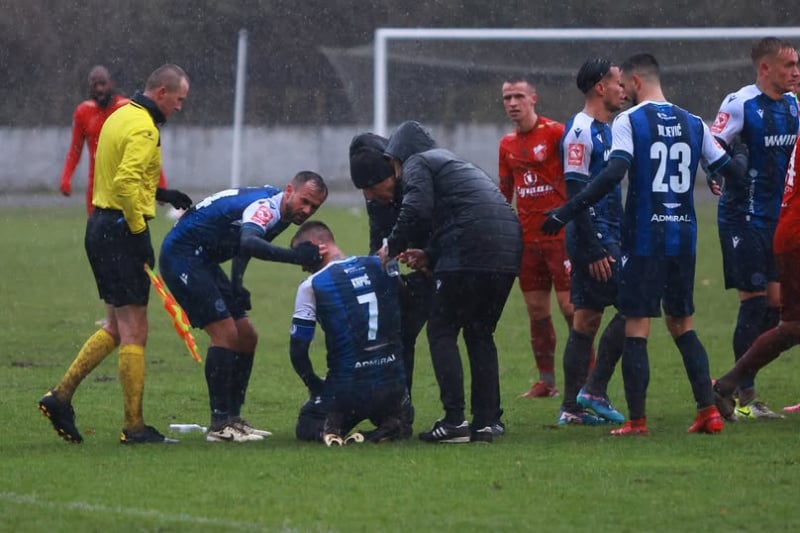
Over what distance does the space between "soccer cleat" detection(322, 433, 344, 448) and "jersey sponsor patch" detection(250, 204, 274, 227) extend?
4.19 feet

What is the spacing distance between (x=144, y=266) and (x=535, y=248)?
3.48m

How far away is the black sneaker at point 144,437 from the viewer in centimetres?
833

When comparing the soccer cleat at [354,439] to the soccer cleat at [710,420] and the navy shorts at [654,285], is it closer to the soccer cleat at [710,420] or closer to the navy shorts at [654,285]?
the navy shorts at [654,285]

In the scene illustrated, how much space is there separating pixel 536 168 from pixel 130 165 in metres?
3.52

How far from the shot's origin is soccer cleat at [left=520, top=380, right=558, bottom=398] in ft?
35.1

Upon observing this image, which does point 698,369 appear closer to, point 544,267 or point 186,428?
point 544,267

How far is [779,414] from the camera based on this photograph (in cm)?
945

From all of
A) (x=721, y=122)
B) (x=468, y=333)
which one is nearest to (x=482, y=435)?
(x=468, y=333)

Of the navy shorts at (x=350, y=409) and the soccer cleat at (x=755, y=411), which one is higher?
the navy shorts at (x=350, y=409)

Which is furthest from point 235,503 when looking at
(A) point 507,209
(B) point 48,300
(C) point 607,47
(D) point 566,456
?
(C) point 607,47

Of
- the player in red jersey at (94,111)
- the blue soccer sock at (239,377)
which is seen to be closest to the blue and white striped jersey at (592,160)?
the blue soccer sock at (239,377)

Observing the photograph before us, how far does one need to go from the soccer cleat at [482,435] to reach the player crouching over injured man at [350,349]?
1.49 feet

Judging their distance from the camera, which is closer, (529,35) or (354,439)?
(354,439)

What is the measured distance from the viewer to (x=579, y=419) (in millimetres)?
9258
